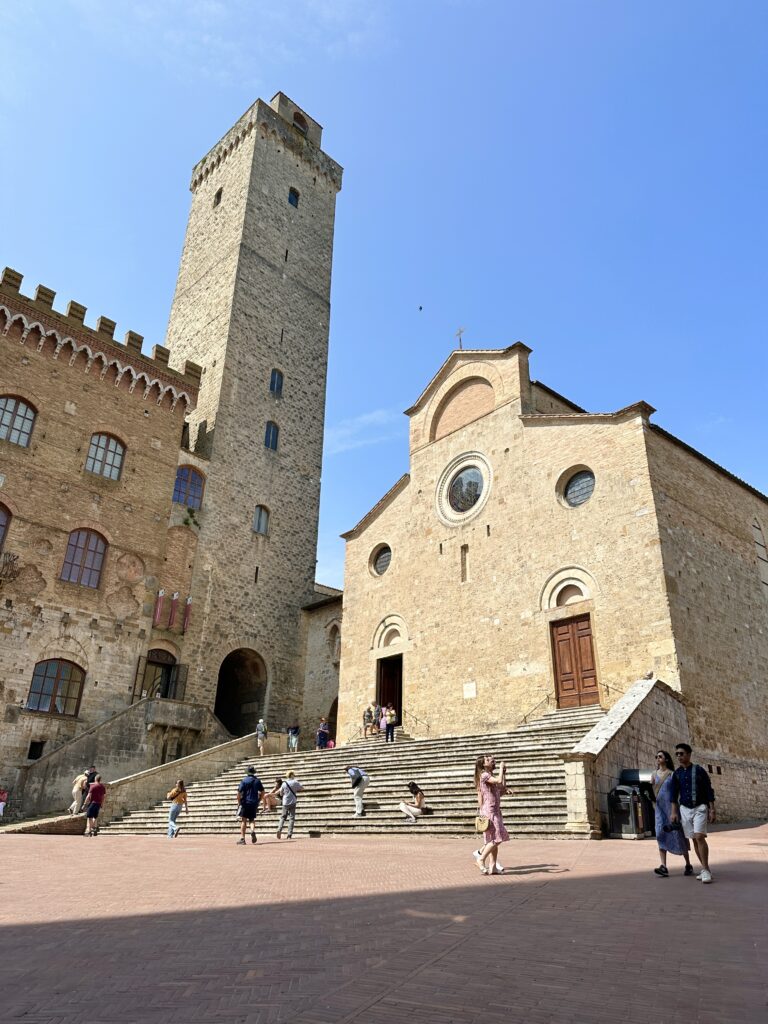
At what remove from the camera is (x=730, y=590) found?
17.9 metres

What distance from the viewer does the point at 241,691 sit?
87.7ft

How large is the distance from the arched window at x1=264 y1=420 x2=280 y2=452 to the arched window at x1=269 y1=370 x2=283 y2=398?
4.65 ft

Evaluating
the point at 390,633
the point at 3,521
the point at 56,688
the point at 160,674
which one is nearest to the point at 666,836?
the point at 390,633

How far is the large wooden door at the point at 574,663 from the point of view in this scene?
16.6 m

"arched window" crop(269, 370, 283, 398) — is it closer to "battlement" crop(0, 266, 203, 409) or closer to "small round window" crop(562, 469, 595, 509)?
"battlement" crop(0, 266, 203, 409)

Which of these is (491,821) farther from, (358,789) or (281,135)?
(281,135)

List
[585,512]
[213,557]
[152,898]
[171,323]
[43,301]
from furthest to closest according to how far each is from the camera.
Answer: [171,323] < [213,557] < [43,301] < [585,512] < [152,898]

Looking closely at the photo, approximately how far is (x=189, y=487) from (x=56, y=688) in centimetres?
839

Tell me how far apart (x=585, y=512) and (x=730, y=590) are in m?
4.34

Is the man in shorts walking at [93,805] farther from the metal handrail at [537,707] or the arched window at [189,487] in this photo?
the arched window at [189,487]

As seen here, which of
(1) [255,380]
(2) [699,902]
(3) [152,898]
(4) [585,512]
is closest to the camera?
(2) [699,902]

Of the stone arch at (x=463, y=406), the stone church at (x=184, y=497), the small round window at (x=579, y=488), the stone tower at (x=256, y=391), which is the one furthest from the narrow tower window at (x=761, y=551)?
the stone tower at (x=256, y=391)

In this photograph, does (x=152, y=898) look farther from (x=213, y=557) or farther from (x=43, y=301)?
(x=43, y=301)

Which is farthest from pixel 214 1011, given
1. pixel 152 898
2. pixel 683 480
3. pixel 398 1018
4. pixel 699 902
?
pixel 683 480
